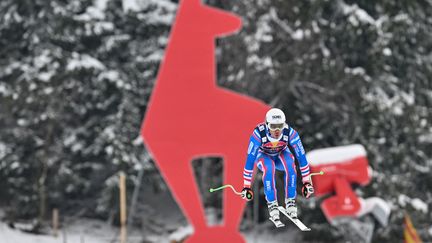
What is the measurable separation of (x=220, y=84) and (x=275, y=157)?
56.1 ft

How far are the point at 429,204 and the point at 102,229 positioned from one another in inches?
392

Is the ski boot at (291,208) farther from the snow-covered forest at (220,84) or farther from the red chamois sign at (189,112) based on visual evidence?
the snow-covered forest at (220,84)

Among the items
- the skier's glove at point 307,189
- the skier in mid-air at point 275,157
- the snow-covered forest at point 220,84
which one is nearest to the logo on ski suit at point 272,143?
the skier in mid-air at point 275,157

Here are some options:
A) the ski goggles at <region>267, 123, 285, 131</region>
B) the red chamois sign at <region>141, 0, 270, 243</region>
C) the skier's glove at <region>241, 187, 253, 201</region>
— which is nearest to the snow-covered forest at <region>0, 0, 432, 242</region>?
the red chamois sign at <region>141, 0, 270, 243</region>

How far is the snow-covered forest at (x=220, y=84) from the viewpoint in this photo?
19047mm

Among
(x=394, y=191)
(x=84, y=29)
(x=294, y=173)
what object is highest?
(x=294, y=173)

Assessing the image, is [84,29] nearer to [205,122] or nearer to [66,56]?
[66,56]

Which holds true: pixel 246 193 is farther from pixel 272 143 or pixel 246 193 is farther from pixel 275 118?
pixel 275 118

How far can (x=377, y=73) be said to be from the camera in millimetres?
19656

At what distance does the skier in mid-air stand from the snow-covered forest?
50.0ft

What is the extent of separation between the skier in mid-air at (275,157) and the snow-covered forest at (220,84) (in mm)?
15241

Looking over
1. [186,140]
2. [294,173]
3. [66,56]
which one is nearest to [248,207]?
[66,56]

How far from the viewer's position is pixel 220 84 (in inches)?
803

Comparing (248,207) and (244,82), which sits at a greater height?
(244,82)
